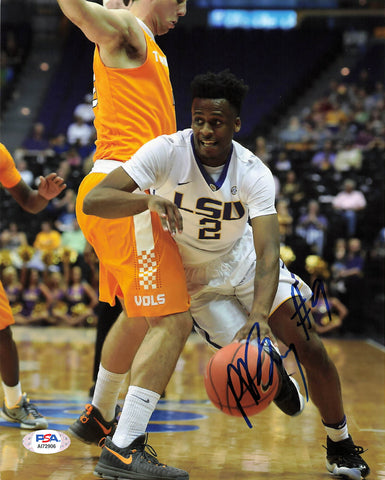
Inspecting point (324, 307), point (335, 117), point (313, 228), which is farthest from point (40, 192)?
point (335, 117)

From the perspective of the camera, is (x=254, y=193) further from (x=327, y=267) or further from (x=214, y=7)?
(x=214, y=7)

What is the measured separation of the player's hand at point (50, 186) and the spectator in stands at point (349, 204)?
7227 millimetres

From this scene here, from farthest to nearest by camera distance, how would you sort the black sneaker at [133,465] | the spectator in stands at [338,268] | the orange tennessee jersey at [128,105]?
the spectator in stands at [338,268]
the orange tennessee jersey at [128,105]
the black sneaker at [133,465]

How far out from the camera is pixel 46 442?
12.1 feet

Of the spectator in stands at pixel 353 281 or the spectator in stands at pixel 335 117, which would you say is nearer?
the spectator in stands at pixel 353 281

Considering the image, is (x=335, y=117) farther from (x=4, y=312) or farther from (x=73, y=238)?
(x=4, y=312)

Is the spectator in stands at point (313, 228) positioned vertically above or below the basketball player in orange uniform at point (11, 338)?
below

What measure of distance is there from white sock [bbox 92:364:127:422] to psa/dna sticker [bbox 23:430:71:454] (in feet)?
0.89

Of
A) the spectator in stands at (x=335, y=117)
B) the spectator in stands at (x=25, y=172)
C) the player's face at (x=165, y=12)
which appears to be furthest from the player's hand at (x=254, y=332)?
the spectator in stands at (x=335, y=117)

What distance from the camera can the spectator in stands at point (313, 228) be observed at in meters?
10.4

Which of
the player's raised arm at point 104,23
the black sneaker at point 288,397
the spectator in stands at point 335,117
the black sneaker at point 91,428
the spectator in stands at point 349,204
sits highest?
the player's raised arm at point 104,23

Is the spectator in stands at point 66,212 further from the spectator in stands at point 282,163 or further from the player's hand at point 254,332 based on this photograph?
the player's hand at point 254,332

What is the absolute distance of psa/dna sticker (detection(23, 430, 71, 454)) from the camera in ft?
12.0

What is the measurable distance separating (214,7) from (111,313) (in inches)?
582
